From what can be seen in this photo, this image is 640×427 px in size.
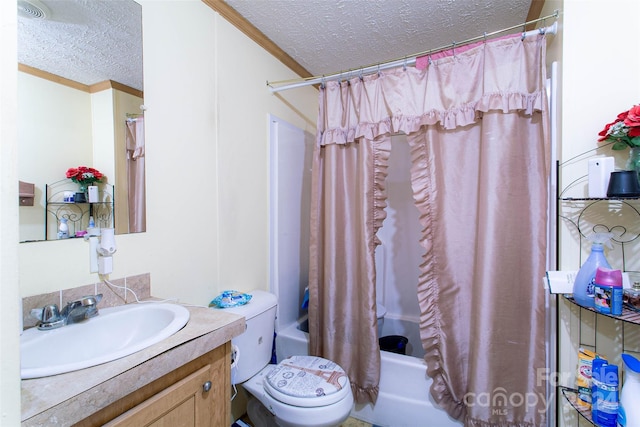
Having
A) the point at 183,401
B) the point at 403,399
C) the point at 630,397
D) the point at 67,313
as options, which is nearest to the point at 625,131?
the point at 630,397

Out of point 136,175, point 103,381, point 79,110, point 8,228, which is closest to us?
point 8,228

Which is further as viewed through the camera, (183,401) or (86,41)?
(86,41)

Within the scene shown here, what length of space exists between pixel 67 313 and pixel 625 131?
199 cm

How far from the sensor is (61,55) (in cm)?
99

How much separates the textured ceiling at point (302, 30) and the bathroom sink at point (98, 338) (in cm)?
85

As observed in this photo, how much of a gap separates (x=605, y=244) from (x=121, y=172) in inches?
77.7

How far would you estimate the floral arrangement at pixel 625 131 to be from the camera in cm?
97

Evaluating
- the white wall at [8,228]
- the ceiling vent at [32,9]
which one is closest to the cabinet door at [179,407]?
the white wall at [8,228]

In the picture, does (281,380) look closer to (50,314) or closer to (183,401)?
(183,401)

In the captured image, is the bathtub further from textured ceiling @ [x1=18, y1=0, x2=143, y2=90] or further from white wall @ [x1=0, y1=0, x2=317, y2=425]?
textured ceiling @ [x1=18, y1=0, x2=143, y2=90]

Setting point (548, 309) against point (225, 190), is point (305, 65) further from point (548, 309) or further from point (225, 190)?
point (548, 309)

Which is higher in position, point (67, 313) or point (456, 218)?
point (456, 218)

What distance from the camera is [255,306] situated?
1.45 meters

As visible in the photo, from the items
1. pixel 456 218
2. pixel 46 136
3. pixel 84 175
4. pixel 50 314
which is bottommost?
pixel 50 314
